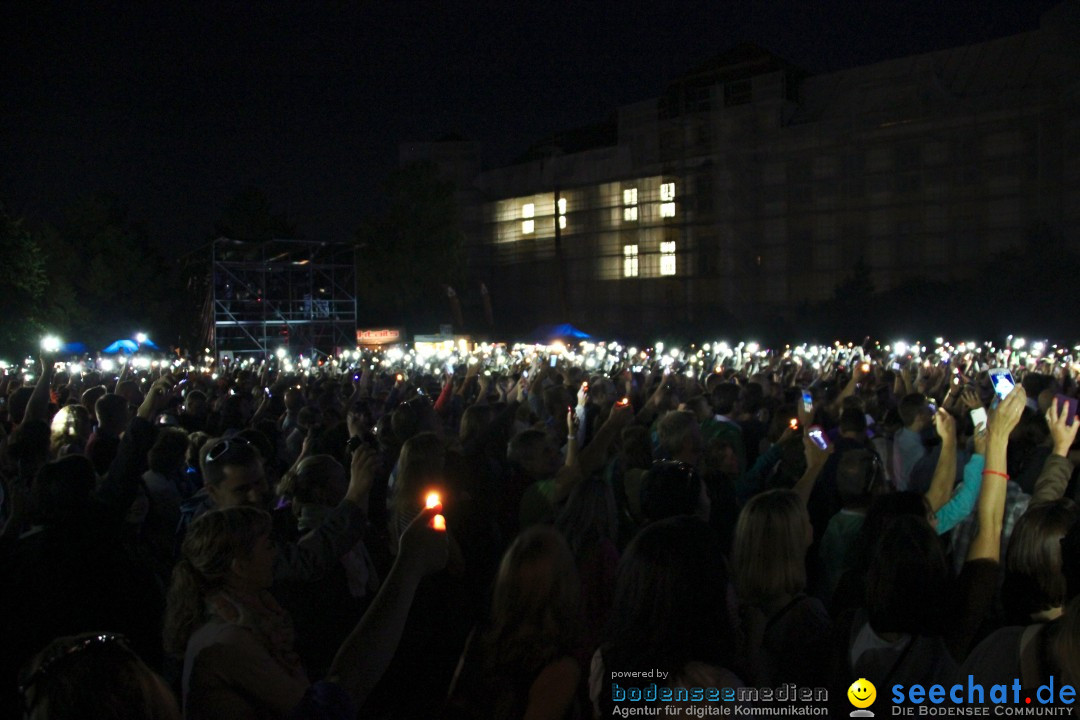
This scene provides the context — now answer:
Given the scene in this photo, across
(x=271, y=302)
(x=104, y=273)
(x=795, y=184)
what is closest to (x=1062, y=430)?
(x=271, y=302)

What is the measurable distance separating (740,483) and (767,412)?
9.16ft

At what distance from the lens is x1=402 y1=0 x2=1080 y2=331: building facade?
117ft

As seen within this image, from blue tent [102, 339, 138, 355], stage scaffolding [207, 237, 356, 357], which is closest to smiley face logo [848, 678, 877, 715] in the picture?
blue tent [102, 339, 138, 355]

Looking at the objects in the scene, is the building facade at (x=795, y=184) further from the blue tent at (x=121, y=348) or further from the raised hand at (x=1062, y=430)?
the raised hand at (x=1062, y=430)

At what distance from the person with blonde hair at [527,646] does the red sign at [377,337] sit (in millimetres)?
32180

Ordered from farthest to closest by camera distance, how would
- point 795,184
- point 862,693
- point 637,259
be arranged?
1. point 637,259
2. point 795,184
3. point 862,693

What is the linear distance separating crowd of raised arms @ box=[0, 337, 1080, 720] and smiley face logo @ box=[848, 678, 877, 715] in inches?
2.2

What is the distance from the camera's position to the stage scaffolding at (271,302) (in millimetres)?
31703

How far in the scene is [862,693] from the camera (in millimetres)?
2617

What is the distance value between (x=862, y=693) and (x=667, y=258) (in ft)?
144

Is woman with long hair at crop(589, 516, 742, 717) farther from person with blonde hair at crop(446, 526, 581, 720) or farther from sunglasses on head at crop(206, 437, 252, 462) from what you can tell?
sunglasses on head at crop(206, 437, 252, 462)

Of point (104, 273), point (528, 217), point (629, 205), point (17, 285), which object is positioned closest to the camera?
point (17, 285)

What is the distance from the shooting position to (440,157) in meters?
54.8

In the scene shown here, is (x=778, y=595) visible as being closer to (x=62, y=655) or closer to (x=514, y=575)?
(x=514, y=575)
